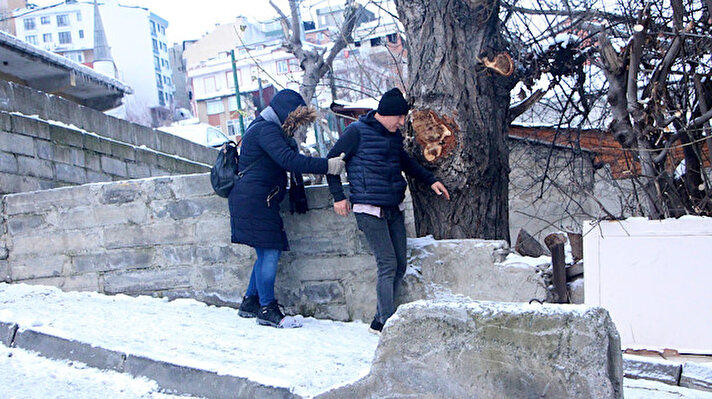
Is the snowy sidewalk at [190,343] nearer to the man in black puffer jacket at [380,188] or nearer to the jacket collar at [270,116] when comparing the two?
Result: the man in black puffer jacket at [380,188]

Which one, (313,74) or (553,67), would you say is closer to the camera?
(553,67)

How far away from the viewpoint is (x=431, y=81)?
5738mm

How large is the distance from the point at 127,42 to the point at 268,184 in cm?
6234

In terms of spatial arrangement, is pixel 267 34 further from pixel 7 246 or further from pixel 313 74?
pixel 7 246

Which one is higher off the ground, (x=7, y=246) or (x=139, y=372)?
(x=7, y=246)

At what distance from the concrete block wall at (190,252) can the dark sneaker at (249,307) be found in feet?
0.94

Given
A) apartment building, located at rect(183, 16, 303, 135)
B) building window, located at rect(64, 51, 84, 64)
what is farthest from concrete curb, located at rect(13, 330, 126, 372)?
building window, located at rect(64, 51, 84, 64)

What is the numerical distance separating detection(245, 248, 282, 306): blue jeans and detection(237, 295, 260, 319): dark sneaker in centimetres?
22

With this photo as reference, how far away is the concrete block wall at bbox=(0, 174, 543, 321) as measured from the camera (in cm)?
539

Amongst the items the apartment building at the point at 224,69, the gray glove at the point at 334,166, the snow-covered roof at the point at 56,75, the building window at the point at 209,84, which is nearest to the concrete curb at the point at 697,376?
the gray glove at the point at 334,166

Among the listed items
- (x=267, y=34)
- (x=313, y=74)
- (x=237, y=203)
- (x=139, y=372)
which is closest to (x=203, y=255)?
(x=237, y=203)

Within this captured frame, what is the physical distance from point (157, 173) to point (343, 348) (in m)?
6.64

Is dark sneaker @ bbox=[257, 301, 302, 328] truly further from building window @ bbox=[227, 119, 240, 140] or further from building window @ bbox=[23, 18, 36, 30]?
building window @ bbox=[23, 18, 36, 30]

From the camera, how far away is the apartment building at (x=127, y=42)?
2346 inches
